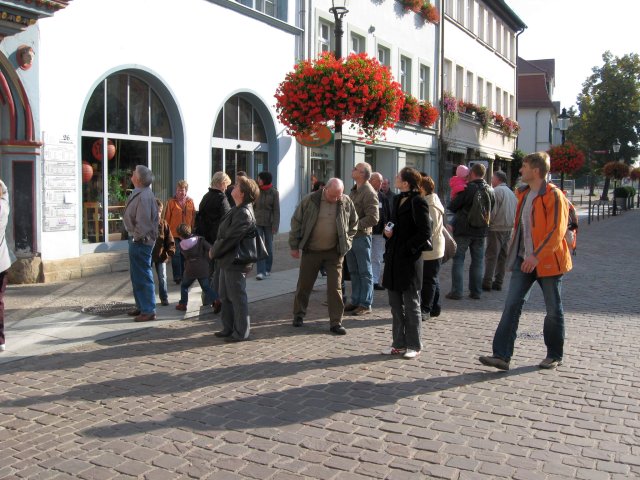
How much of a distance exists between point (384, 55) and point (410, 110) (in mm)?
1858

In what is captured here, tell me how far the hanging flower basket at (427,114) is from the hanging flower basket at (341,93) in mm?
12705

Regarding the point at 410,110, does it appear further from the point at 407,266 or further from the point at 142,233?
the point at 407,266

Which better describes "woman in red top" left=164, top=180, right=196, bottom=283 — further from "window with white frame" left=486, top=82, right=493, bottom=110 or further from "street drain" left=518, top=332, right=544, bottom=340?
"window with white frame" left=486, top=82, right=493, bottom=110

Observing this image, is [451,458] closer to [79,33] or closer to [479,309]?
[479,309]

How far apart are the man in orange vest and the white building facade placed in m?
18.0

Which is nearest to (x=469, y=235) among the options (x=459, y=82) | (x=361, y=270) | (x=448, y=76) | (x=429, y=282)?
(x=429, y=282)

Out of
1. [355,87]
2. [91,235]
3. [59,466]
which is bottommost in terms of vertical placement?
[59,466]

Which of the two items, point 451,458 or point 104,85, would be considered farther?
point 104,85

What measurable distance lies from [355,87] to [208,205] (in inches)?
123

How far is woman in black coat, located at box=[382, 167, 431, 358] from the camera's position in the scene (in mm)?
6586

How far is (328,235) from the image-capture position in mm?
7750

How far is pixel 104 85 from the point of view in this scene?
12148mm

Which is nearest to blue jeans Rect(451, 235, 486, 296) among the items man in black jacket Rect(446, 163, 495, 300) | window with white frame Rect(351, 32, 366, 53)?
man in black jacket Rect(446, 163, 495, 300)

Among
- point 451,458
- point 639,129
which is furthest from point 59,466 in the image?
point 639,129
